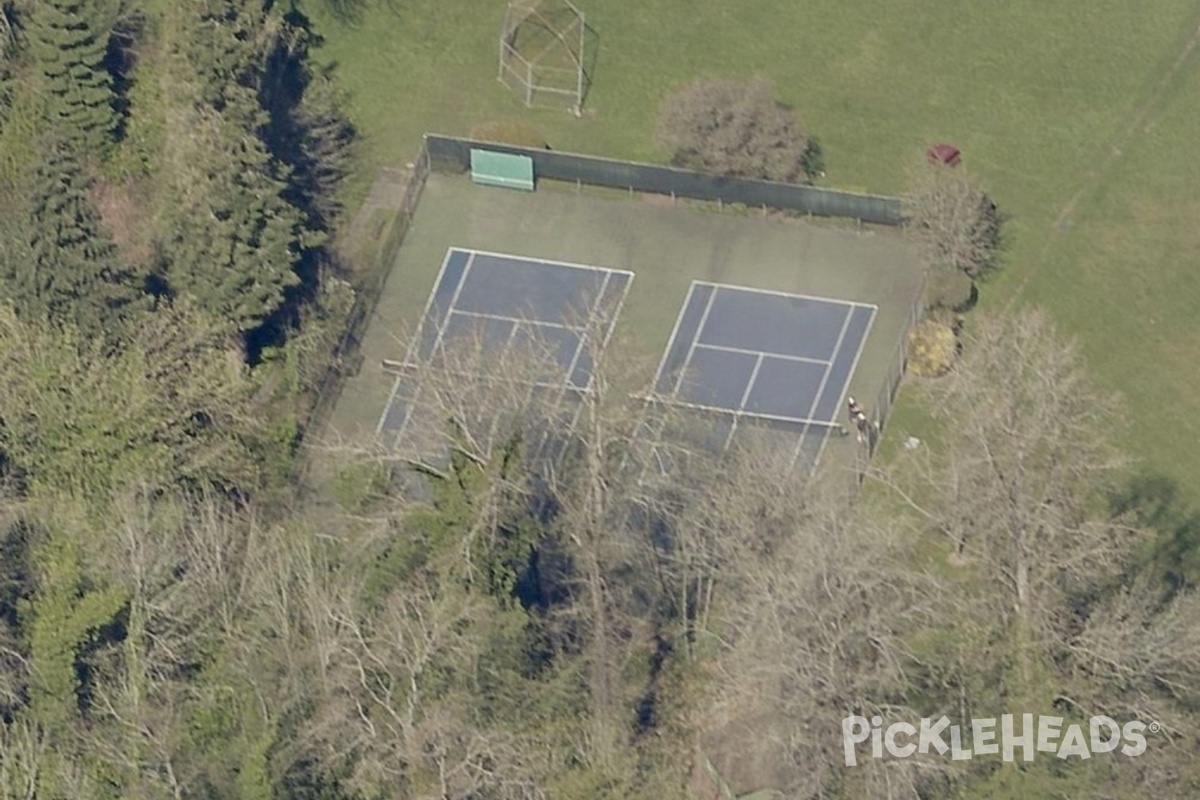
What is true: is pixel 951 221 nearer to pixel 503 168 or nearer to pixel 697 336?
pixel 697 336

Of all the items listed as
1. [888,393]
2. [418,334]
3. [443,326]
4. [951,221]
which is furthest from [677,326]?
[951,221]

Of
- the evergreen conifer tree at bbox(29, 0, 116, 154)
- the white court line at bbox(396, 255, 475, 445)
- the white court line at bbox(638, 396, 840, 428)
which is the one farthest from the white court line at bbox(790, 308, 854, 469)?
the evergreen conifer tree at bbox(29, 0, 116, 154)

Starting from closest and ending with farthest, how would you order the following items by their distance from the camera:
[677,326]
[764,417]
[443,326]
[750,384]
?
[764,417] → [750,384] → [443,326] → [677,326]

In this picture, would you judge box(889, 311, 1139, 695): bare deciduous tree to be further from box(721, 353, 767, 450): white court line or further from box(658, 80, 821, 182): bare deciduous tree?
box(658, 80, 821, 182): bare deciduous tree

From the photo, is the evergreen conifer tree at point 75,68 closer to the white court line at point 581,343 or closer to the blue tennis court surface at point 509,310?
the blue tennis court surface at point 509,310

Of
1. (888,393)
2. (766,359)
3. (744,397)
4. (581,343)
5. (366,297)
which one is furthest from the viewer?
(366,297)

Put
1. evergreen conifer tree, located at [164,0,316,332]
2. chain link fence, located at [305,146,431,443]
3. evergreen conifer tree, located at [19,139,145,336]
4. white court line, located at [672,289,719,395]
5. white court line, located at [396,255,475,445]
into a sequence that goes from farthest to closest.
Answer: chain link fence, located at [305,146,431,443] → white court line, located at [672,289,719,395] → evergreen conifer tree, located at [164,0,316,332] → white court line, located at [396,255,475,445] → evergreen conifer tree, located at [19,139,145,336]
